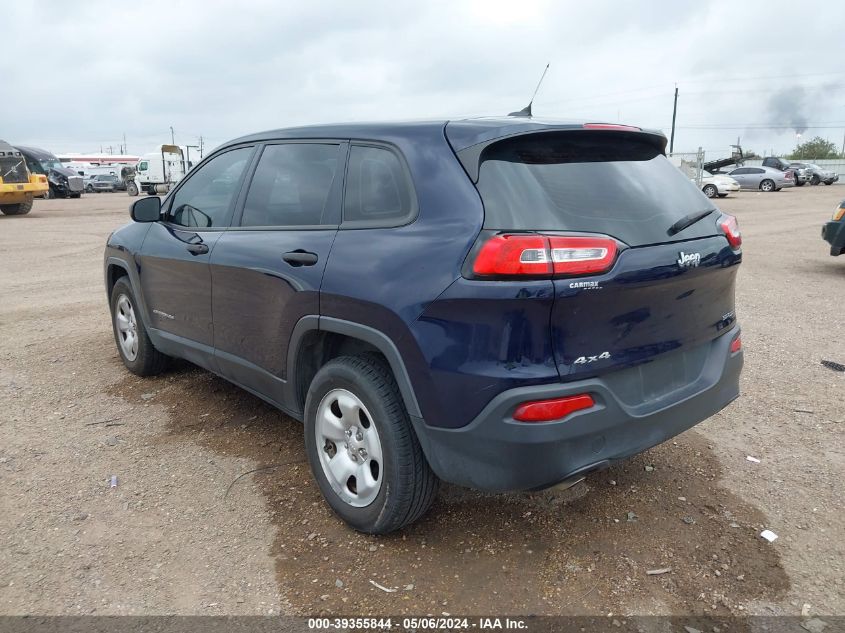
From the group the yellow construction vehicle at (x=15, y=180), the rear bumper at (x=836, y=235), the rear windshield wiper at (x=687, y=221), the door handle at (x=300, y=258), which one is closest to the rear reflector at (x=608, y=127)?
the rear windshield wiper at (x=687, y=221)

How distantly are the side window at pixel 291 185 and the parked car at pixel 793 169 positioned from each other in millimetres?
38959

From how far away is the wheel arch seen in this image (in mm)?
2650

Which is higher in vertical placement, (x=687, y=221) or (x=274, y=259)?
(x=687, y=221)

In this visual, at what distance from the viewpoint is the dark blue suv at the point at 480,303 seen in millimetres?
2418

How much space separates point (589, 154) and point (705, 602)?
1.79 metres

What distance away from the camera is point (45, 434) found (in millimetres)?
4164

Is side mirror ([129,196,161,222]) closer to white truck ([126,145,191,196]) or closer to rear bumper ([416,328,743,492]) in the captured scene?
rear bumper ([416,328,743,492])

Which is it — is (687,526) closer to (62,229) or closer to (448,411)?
(448,411)

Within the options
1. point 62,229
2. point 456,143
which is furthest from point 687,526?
point 62,229

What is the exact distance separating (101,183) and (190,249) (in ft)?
164

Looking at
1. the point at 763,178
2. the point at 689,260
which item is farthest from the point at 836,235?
the point at 763,178

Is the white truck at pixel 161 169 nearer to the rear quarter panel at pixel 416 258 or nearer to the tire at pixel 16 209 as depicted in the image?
the tire at pixel 16 209

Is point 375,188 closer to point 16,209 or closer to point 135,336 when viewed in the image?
point 135,336

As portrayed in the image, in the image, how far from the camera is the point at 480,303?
94.5 inches
